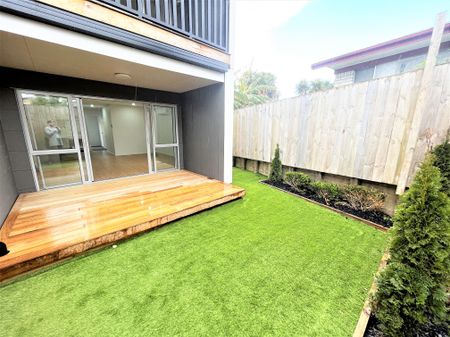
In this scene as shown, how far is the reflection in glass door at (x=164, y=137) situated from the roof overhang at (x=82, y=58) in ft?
3.45

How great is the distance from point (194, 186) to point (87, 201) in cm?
204

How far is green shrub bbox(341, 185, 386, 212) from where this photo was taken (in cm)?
330

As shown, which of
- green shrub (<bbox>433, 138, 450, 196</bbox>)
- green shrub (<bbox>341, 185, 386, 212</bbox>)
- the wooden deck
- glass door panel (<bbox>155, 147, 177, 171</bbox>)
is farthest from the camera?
glass door panel (<bbox>155, 147, 177, 171</bbox>)

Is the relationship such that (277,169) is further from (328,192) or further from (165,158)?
(165,158)

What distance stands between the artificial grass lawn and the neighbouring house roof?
5787 mm

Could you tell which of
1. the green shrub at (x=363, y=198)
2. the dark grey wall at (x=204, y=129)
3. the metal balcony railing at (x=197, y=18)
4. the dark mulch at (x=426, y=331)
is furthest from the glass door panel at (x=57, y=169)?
the green shrub at (x=363, y=198)

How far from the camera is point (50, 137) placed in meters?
3.86

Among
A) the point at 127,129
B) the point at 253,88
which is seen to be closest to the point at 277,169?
the point at 127,129

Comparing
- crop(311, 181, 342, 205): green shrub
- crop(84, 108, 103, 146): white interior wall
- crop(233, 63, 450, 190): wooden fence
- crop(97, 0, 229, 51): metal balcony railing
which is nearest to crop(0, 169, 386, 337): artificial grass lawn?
crop(311, 181, 342, 205): green shrub

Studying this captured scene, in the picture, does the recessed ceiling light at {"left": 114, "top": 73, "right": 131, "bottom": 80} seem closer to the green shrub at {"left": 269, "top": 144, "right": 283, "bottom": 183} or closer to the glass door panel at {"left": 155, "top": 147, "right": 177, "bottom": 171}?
the glass door panel at {"left": 155, "top": 147, "right": 177, "bottom": 171}

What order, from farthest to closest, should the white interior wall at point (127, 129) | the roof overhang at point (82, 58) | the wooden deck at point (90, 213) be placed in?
1. the white interior wall at point (127, 129)
2. the roof overhang at point (82, 58)
3. the wooden deck at point (90, 213)

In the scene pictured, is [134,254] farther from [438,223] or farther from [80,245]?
[438,223]

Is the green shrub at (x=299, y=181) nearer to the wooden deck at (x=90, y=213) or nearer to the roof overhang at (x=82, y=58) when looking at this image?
the wooden deck at (x=90, y=213)

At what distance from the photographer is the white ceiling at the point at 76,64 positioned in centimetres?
246
